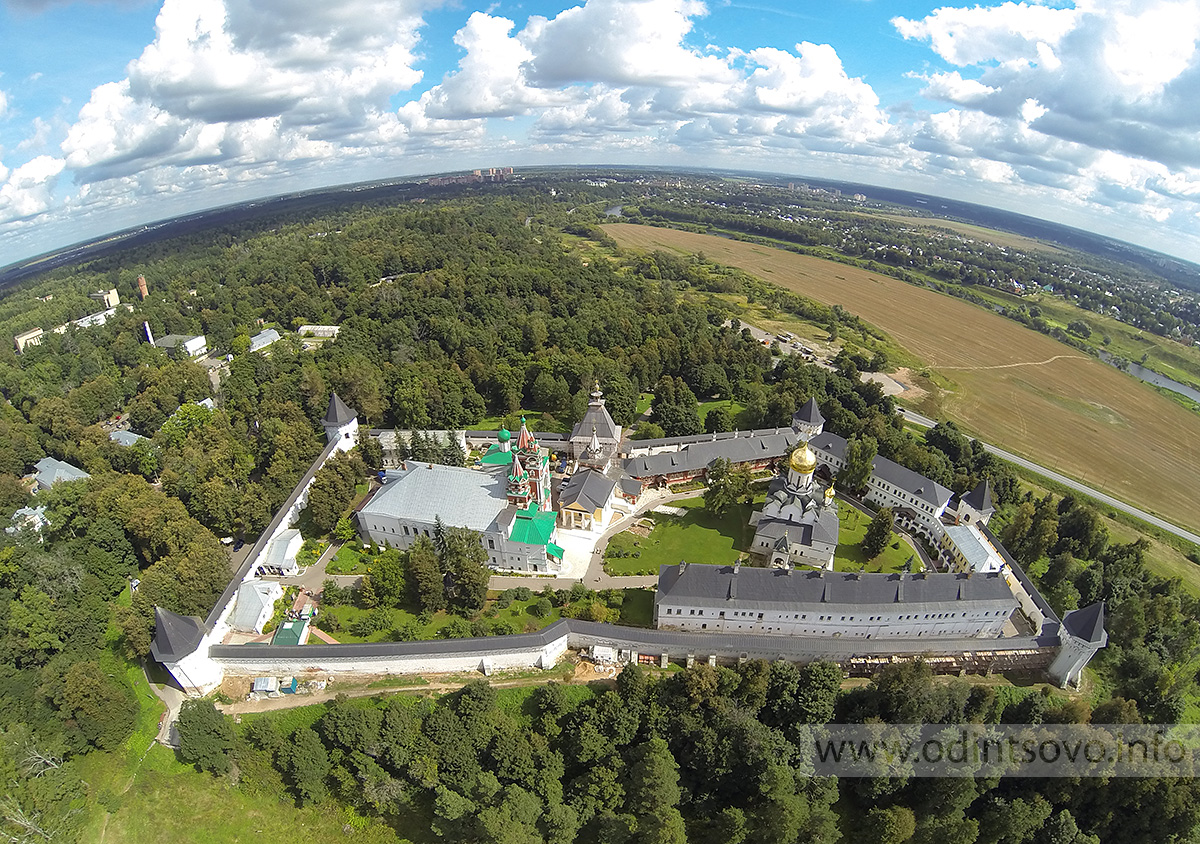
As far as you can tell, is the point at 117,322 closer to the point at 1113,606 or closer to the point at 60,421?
the point at 60,421

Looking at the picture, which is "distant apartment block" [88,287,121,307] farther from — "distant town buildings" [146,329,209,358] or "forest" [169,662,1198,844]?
"forest" [169,662,1198,844]

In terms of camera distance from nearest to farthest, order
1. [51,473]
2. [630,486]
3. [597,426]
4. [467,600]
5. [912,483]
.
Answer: [467,600] → [912,483] → [630,486] → [597,426] → [51,473]

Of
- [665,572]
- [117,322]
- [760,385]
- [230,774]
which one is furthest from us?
[117,322]

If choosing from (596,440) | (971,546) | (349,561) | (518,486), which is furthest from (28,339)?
(971,546)

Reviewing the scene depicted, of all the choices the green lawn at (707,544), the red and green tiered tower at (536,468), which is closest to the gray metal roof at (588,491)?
the red and green tiered tower at (536,468)

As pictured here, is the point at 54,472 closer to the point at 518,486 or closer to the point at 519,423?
the point at 519,423

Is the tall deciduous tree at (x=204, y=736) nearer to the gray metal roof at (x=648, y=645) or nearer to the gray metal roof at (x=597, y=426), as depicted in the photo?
the gray metal roof at (x=648, y=645)

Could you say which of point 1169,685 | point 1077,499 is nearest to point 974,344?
point 1077,499
